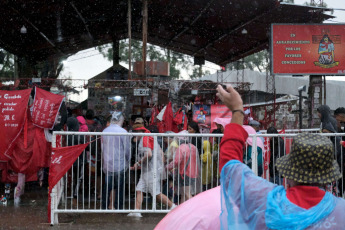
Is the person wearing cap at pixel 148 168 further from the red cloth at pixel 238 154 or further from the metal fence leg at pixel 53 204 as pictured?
the red cloth at pixel 238 154

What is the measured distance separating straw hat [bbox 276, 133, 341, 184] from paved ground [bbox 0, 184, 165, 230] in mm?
5347

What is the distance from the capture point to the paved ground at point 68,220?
739 cm

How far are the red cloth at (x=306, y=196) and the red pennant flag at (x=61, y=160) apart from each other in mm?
5660

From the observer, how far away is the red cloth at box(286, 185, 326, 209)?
7.06 ft

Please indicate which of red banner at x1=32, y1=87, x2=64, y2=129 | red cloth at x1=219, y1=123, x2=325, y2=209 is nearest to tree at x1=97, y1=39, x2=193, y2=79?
red banner at x1=32, y1=87, x2=64, y2=129

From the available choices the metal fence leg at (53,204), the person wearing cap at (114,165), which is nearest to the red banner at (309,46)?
the person wearing cap at (114,165)

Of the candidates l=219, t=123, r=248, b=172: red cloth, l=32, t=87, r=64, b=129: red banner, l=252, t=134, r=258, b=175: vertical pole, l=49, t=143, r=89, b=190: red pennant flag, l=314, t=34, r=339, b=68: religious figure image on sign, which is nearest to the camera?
l=219, t=123, r=248, b=172: red cloth

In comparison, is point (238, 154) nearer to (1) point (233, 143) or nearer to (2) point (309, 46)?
(1) point (233, 143)

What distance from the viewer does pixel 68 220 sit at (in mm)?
7820

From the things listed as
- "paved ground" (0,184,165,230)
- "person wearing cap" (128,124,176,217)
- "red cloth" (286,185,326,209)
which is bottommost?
"paved ground" (0,184,165,230)

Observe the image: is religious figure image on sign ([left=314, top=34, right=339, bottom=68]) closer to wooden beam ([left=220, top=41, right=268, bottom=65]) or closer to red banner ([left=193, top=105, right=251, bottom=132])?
red banner ([left=193, top=105, right=251, bottom=132])

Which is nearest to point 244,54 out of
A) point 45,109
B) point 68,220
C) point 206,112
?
point 206,112

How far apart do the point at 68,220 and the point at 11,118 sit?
107 inches

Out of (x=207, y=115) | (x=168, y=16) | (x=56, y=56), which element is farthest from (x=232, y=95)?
(x=56, y=56)
